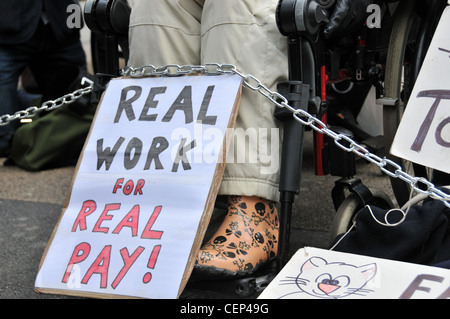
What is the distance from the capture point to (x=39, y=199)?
9.20ft

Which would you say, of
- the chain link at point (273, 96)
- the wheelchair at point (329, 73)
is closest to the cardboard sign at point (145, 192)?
the chain link at point (273, 96)

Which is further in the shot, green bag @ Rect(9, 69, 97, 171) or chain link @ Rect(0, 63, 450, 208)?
green bag @ Rect(9, 69, 97, 171)

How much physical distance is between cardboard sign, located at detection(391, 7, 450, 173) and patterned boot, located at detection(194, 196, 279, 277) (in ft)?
1.28

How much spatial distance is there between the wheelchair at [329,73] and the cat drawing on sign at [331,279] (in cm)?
20

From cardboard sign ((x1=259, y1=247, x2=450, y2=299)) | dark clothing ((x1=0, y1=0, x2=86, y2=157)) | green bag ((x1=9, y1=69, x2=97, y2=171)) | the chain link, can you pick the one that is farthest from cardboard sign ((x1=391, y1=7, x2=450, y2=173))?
dark clothing ((x1=0, y1=0, x2=86, y2=157))

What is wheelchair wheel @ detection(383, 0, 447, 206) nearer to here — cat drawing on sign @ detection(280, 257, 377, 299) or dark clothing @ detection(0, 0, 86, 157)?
cat drawing on sign @ detection(280, 257, 377, 299)

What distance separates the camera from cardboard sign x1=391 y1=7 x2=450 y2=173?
5.05 feet

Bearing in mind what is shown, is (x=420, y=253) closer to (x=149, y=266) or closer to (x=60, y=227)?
(x=149, y=266)

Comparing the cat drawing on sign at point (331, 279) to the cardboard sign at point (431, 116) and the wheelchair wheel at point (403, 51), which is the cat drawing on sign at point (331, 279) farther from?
the wheelchair wheel at point (403, 51)

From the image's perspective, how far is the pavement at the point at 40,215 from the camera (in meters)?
1.96

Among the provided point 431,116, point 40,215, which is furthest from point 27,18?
point 431,116

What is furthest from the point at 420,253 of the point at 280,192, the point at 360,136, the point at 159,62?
the point at 360,136

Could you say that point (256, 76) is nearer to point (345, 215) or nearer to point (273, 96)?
point (273, 96)

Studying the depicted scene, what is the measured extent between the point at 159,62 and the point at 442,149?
33.3 inches
